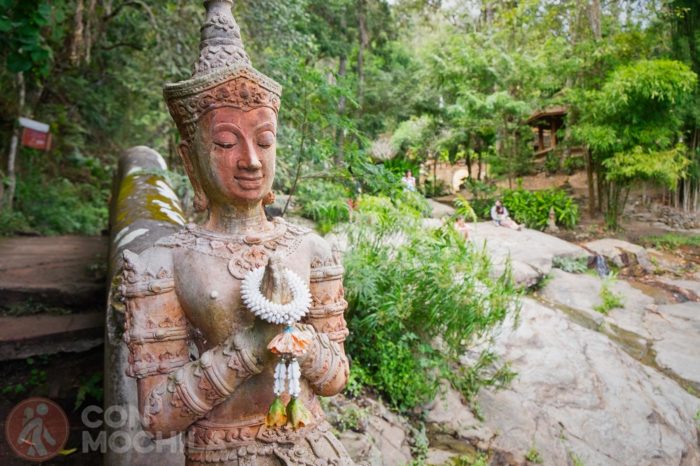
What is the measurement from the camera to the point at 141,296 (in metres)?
1.56

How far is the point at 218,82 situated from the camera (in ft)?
5.24

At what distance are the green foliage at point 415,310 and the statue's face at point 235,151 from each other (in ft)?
8.08

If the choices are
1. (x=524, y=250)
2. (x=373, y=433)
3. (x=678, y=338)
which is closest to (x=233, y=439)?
(x=373, y=433)

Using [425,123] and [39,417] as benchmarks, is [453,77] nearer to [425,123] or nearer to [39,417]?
[425,123]

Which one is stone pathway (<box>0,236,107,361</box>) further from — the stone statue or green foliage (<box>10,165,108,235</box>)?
green foliage (<box>10,165,108,235</box>)

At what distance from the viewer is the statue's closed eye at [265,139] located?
1.66 meters

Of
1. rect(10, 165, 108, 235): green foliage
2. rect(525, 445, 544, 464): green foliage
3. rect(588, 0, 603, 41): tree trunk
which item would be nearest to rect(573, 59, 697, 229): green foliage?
rect(588, 0, 603, 41): tree trunk

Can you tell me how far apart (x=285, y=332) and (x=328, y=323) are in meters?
0.37

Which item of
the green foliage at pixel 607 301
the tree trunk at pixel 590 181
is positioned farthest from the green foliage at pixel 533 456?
the tree trunk at pixel 590 181

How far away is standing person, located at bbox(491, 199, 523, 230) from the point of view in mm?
11673

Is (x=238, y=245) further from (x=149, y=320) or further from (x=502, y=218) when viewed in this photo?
(x=502, y=218)

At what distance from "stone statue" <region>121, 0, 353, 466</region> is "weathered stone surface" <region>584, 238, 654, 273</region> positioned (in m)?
9.77

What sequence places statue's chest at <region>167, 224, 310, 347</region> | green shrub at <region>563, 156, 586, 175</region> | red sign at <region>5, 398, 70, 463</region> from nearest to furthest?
statue's chest at <region>167, 224, 310, 347</region>
red sign at <region>5, 398, 70, 463</region>
green shrub at <region>563, 156, 586, 175</region>

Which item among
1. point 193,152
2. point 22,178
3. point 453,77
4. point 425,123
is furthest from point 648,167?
point 22,178
